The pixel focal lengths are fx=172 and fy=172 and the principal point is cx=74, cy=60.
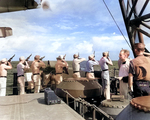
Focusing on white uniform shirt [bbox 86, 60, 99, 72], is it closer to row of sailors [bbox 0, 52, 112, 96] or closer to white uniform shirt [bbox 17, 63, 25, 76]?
row of sailors [bbox 0, 52, 112, 96]

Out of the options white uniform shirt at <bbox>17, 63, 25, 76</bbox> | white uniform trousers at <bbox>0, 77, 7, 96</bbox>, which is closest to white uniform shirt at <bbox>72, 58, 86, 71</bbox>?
white uniform shirt at <bbox>17, 63, 25, 76</bbox>

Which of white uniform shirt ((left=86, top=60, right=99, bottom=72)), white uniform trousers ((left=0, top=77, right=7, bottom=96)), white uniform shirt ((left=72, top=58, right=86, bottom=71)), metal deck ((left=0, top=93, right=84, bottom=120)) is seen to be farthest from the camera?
white uniform shirt ((left=72, top=58, right=86, bottom=71))

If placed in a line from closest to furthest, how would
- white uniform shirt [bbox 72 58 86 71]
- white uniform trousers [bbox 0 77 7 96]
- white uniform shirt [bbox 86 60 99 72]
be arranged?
white uniform trousers [bbox 0 77 7 96] < white uniform shirt [bbox 86 60 99 72] < white uniform shirt [bbox 72 58 86 71]

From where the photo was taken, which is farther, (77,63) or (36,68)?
(77,63)

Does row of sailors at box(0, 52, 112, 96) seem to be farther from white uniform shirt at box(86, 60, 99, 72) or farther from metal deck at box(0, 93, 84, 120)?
metal deck at box(0, 93, 84, 120)

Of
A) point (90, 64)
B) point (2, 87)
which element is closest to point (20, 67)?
point (2, 87)

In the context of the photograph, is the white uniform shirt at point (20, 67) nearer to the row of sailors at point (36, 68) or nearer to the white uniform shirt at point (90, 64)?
the row of sailors at point (36, 68)

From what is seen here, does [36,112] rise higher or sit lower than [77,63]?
lower

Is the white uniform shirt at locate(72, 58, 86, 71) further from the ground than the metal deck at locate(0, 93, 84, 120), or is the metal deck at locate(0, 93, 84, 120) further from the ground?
the white uniform shirt at locate(72, 58, 86, 71)

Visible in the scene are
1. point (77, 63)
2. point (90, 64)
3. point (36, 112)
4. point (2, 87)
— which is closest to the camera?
point (36, 112)

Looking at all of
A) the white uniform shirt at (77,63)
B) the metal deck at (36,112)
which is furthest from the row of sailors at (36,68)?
the metal deck at (36,112)

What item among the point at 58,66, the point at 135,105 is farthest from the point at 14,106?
the point at 58,66

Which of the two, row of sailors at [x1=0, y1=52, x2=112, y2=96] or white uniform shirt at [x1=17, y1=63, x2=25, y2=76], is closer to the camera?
row of sailors at [x1=0, y1=52, x2=112, y2=96]

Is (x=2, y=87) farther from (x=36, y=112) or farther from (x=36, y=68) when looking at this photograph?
(x=36, y=112)
